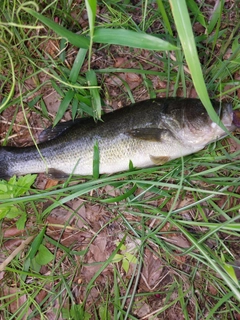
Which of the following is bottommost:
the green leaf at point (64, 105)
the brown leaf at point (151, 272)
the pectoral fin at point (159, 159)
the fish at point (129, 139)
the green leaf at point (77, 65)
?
the brown leaf at point (151, 272)

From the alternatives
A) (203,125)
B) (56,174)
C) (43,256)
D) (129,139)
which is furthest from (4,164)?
(203,125)

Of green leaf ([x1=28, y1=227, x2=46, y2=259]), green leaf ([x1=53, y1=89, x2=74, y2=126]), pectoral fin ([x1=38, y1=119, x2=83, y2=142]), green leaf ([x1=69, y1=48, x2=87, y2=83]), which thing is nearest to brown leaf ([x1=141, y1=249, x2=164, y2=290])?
green leaf ([x1=28, y1=227, x2=46, y2=259])

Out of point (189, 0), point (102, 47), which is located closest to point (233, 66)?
point (189, 0)

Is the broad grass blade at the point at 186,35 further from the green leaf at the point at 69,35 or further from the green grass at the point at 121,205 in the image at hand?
the green grass at the point at 121,205

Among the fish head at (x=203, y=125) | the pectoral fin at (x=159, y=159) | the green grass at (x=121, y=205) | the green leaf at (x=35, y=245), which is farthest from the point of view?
the green leaf at (x=35, y=245)

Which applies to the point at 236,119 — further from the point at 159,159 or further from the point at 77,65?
the point at 77,65

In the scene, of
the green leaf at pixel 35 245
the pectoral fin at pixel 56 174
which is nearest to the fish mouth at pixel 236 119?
the pectoral fin at pixel 56 174

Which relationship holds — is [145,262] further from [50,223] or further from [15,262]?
[15,262]
